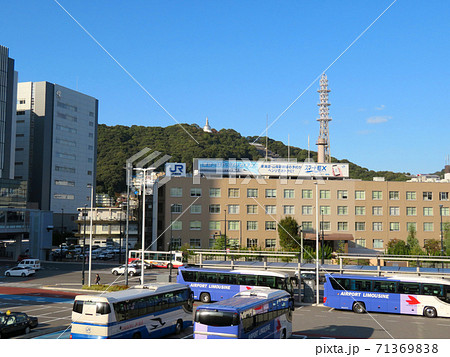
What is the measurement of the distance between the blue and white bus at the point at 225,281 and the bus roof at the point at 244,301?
37.9 feet

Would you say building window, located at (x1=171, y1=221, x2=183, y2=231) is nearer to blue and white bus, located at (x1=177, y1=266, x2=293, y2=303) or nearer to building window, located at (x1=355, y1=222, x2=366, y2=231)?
building window, located at (x1=355, y1=222, x2=366, y2=231)

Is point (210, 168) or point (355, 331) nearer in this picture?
point (355, 331)

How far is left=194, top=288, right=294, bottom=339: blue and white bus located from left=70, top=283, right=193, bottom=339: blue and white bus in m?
4.09

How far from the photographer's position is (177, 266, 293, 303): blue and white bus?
34.4 m

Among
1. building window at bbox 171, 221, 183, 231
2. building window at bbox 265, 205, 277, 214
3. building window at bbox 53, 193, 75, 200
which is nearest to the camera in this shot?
building window at bbox 171, 221, 183, 231

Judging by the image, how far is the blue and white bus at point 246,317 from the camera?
17.7m

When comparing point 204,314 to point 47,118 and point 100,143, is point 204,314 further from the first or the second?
point 100,143

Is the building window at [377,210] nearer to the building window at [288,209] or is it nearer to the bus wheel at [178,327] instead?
the building window at [288,209]

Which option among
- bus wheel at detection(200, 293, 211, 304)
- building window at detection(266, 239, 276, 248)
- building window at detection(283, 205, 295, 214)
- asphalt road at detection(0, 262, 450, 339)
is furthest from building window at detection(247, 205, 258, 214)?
bus wheel at detection(200, 293, 211, 304)

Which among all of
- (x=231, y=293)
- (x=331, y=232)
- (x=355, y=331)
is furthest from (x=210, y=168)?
(x=355, y=331)

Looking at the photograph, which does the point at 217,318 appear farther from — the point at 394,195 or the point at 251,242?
the point at 394,195

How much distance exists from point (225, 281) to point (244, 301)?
53.6 ft
